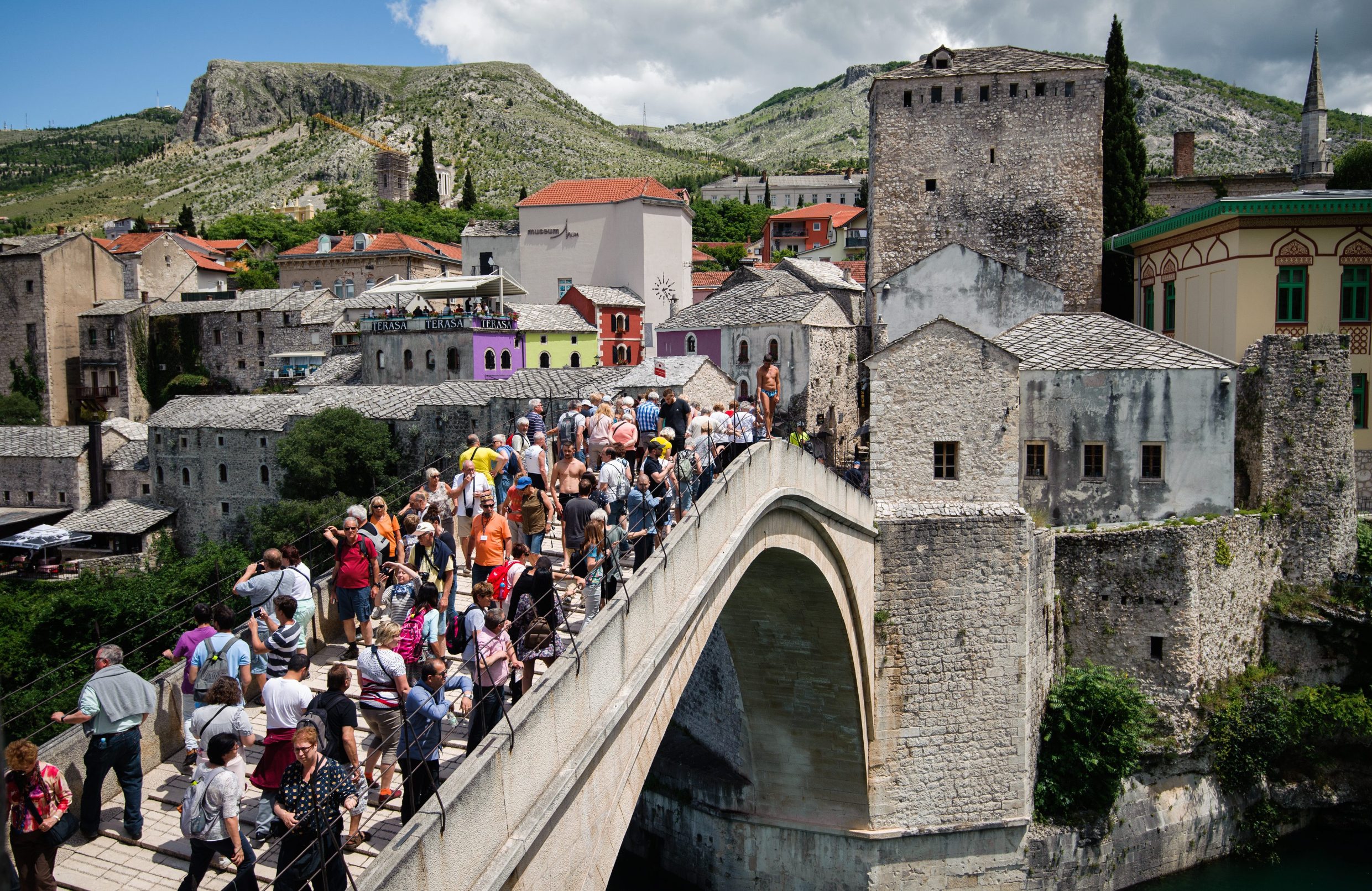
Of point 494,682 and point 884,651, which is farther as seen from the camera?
point 884,651

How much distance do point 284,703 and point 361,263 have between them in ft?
166

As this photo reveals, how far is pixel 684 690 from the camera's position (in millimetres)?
11609

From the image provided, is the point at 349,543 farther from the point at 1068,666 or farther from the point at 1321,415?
the point at 1321,415

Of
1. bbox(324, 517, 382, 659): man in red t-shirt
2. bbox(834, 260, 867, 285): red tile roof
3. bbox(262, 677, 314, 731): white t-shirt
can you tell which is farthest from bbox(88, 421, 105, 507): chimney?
bbox(262, 677, 314, 731): white t-shirt

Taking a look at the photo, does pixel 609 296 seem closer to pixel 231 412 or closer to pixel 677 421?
pixel 231 412

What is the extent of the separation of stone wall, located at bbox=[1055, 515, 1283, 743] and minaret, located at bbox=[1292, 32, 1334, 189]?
20.7 meters

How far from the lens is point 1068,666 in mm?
18906

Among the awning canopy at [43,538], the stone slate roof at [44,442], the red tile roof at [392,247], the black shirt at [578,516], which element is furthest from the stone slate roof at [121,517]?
the black shirt at [578,516]

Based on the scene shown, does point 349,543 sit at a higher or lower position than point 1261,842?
higher

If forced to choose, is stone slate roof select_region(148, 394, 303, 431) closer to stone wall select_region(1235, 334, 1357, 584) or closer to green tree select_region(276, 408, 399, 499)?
green tree select_region(276, 408, 399, 499)

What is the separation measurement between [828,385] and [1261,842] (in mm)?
13889

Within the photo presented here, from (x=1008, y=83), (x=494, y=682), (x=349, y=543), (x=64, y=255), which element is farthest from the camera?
(x=64, y=255)

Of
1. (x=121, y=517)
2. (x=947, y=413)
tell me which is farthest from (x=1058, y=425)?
(x=121, y=517)

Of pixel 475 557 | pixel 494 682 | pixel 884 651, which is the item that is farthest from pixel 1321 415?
pixel 494 682
